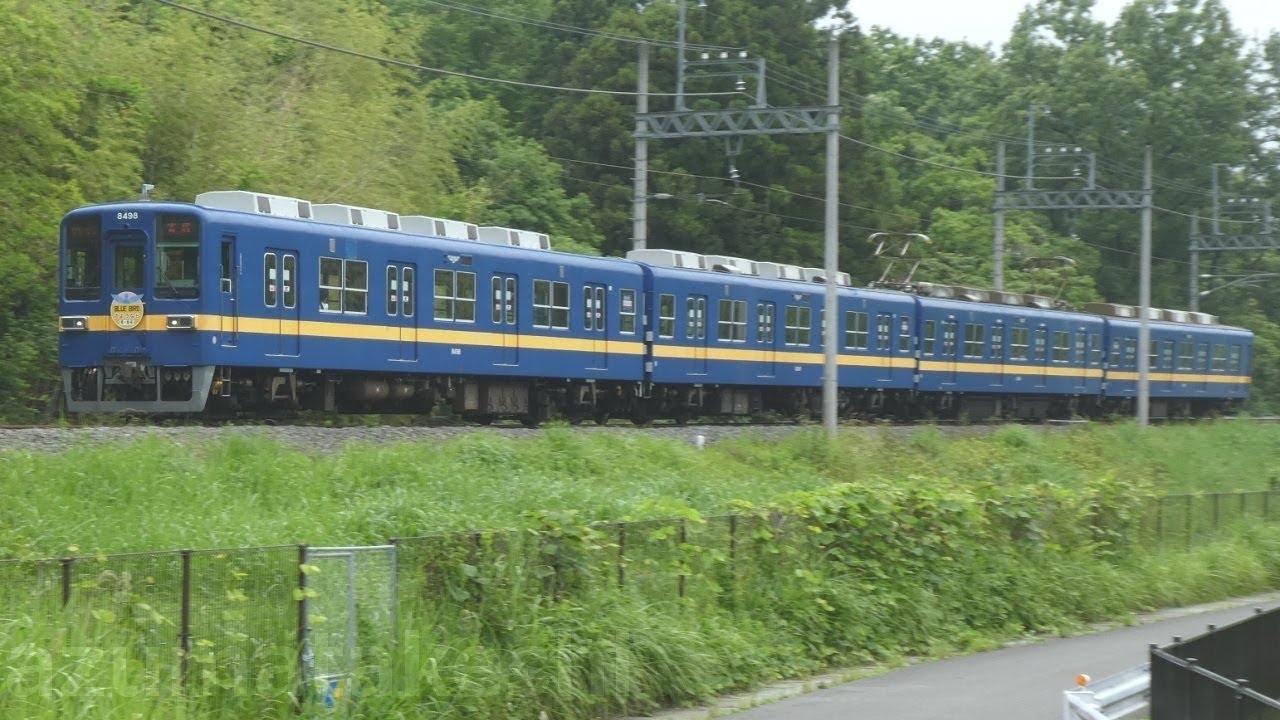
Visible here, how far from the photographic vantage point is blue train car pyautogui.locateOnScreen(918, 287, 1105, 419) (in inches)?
1726

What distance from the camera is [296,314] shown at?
81.8 ft

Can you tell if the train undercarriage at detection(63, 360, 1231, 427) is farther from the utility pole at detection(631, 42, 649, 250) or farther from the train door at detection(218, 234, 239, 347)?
the utility pole at detection(631, 42, 649, 250)

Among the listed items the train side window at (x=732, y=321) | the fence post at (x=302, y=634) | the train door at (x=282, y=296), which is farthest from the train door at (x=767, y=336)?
the fence post at (x=302, y=634)

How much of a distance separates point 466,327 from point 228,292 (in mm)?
5602

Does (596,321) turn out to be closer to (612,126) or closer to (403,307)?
(403,307)

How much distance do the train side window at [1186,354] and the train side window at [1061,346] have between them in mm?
6978

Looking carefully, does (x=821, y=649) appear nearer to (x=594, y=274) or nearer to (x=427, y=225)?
(x=427, y=225)

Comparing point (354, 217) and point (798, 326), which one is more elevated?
point (354, 217)

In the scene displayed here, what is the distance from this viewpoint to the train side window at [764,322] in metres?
36.9

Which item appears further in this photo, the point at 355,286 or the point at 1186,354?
the point at 1186,354

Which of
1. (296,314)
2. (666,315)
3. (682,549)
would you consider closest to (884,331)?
(666,315)

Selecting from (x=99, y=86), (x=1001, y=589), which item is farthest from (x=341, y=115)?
(x=1001, y=589)

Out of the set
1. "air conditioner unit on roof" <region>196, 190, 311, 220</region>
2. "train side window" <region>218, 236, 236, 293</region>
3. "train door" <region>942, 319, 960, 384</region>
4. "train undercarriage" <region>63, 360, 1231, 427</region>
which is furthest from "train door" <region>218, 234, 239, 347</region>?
"train door" <region>942, 319, 960, 384</region>

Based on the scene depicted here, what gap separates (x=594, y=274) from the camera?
32031 mm
